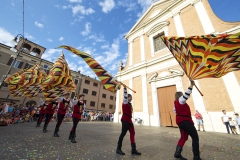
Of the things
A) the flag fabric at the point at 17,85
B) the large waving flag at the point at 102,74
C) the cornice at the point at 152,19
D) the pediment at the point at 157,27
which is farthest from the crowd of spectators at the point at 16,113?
the pediment at the point at 157,27

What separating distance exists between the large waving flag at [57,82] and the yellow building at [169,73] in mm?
8461

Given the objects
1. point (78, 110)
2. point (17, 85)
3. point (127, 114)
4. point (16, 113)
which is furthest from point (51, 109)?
point (16, 113)

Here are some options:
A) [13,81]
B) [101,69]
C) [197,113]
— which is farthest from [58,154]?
[197,113]

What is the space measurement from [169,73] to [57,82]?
31.9 ft

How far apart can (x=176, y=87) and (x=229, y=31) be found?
5.65m

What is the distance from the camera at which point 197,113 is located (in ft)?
26.7

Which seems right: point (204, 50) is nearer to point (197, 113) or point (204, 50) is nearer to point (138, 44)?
point (197, 113)

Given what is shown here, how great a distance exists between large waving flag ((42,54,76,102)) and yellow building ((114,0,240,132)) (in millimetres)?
8461

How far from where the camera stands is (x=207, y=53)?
3.09m

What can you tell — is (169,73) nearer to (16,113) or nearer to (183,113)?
(183,113)

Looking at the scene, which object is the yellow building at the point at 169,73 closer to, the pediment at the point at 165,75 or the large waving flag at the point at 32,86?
the pediment at the point at 165,75

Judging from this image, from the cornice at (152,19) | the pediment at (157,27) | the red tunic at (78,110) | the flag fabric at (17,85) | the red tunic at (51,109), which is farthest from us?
the pediment at (157,27)

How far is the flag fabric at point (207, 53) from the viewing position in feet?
9.16

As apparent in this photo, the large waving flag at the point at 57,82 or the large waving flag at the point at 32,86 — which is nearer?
the large waving flag at the point at 57,82
